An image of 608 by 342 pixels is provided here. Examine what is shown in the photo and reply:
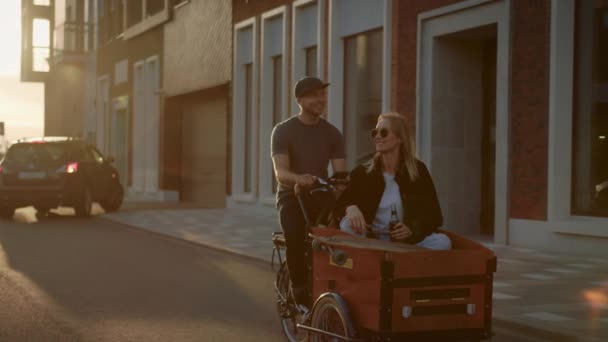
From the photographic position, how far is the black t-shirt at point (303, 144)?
20.2 feet

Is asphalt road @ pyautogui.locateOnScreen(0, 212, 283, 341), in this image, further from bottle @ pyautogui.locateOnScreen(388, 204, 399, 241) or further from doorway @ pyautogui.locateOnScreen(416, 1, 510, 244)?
doorway @ pyautogui.locateOnScreen(416, 1, 510, 244)

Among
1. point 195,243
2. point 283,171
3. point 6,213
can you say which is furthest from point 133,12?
point 283,171

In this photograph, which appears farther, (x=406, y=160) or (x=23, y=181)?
(x=23, y=181)

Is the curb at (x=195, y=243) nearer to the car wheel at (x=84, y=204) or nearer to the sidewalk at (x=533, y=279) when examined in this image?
the sidewalk at (x=533, y=279)

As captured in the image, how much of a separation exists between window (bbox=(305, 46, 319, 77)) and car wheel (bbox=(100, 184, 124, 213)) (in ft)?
17.6

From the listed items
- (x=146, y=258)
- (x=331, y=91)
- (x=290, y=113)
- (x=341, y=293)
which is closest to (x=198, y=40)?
(x=290, y=113)

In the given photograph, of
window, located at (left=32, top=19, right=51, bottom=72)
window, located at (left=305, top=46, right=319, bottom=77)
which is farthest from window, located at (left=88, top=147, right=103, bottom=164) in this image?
window, located at (left=32, top=19, right=51, bottom=72)

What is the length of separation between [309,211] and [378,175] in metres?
0.83

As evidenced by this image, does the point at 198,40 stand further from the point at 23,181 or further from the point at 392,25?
the point at 392,25

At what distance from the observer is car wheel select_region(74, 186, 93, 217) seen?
20.4 metres

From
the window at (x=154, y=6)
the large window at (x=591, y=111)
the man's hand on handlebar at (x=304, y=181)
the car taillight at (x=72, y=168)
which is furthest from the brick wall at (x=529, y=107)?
the window at (x=154, y=6)

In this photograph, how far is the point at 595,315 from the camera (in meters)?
7.39

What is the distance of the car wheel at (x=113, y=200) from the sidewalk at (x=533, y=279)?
301 centimetres

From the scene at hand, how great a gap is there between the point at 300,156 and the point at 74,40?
3933 centimetres
